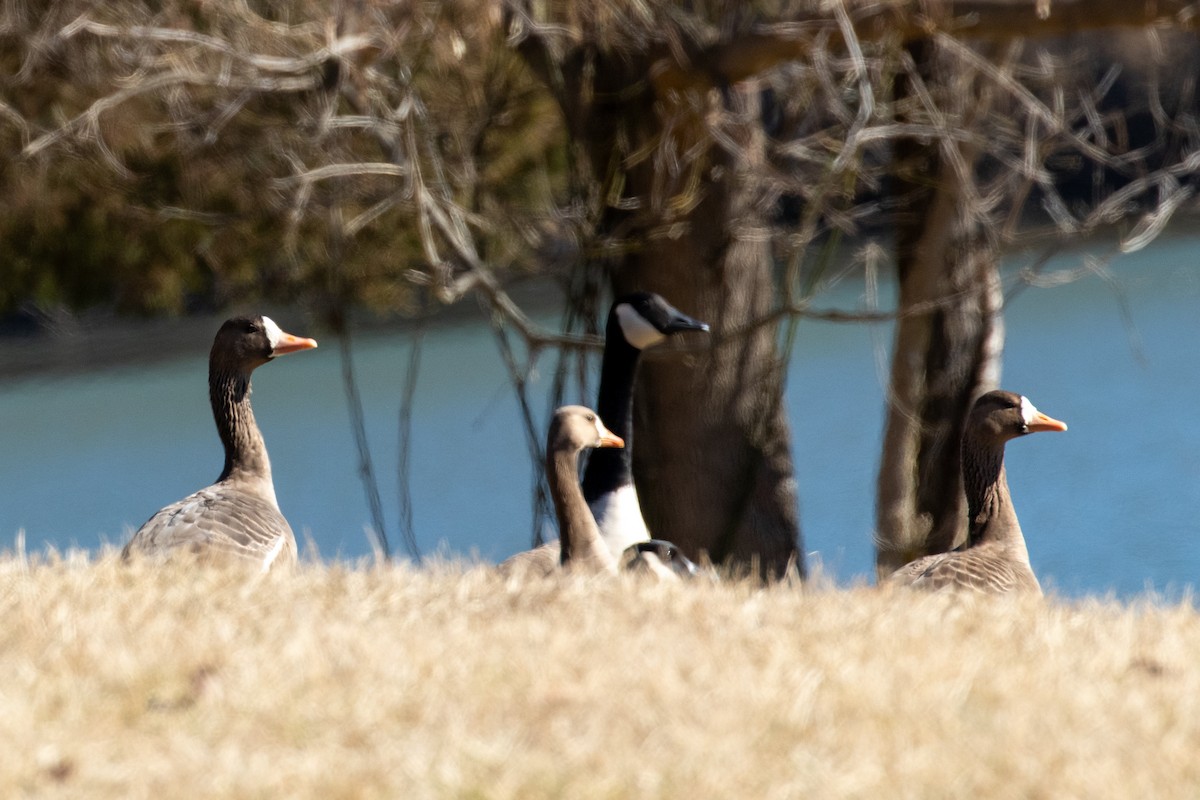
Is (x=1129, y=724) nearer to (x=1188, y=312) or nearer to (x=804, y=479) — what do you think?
(x=804, y=479)

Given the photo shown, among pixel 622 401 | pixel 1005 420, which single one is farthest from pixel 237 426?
pixel 1005 420

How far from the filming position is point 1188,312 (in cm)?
1980

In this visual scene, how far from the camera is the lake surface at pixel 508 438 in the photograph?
1339 centimetres

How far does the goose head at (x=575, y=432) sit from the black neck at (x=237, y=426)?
130 centimetres

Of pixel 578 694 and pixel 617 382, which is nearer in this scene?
pixel 578 694

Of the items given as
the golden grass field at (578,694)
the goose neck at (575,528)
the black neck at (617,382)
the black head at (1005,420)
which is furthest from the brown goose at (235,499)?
the black head at (1005,420)

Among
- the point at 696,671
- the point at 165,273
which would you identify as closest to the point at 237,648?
the point at 696,671

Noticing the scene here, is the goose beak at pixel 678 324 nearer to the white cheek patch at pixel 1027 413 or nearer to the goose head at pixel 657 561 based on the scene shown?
the white cheek patch at pixel 1027 413

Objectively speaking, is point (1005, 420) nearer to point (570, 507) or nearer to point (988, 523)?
point (988, 523)

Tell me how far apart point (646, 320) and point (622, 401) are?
1.47 feet

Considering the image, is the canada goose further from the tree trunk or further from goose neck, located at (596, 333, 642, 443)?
the tree trunk

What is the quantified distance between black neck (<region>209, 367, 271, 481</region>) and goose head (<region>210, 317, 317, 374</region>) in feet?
0.16

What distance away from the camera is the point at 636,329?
7086 millimetres

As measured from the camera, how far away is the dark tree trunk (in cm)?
752
